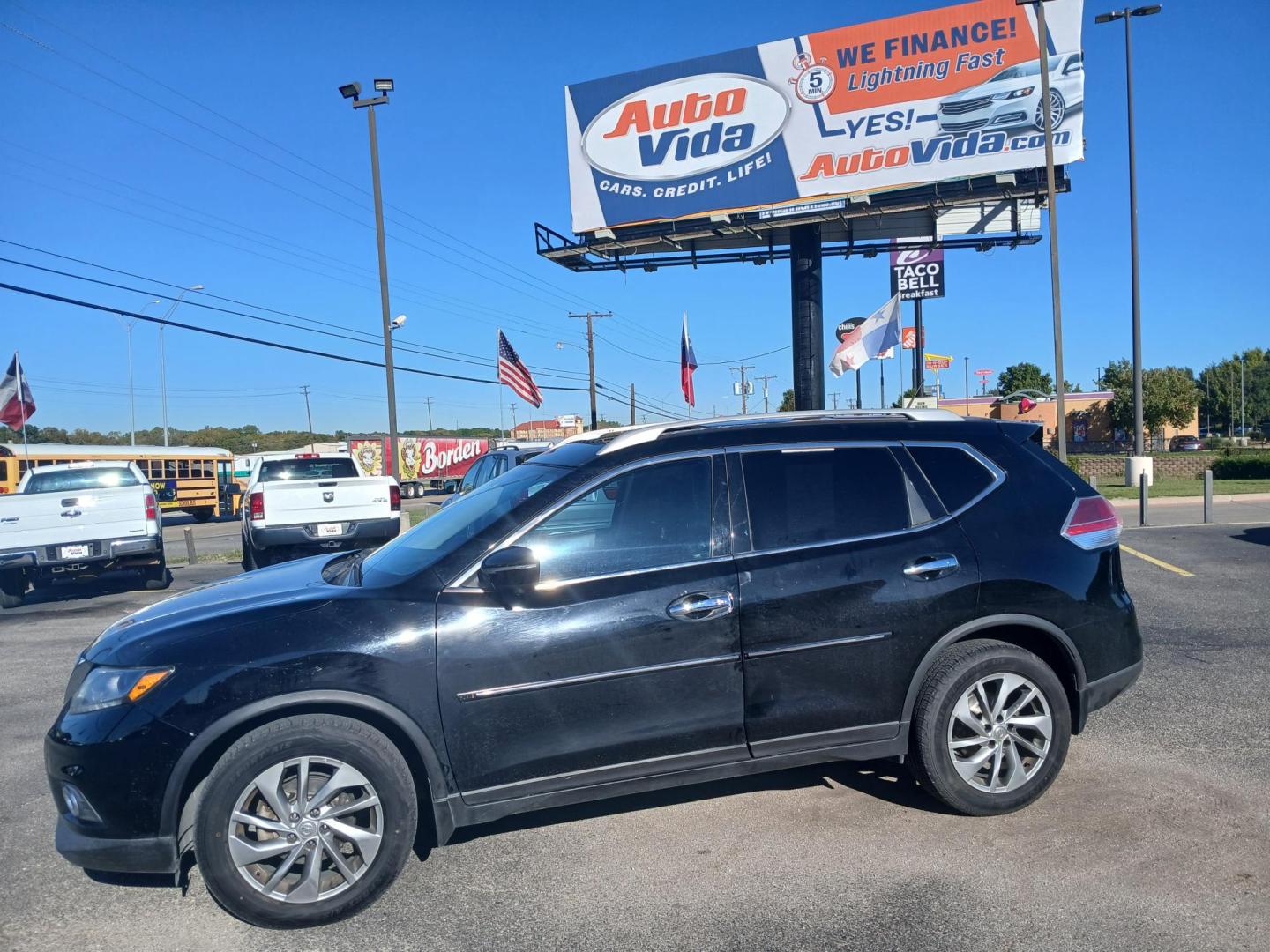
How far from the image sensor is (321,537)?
1202 cm

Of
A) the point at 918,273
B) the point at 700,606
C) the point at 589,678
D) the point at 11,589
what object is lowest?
the point at 11,589

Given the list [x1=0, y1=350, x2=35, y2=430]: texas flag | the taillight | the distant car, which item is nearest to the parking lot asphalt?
the taillight

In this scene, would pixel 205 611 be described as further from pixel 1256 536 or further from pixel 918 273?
pixel 918 273

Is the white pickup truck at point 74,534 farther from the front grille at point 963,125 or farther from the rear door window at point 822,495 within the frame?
the front grille at point 963,125

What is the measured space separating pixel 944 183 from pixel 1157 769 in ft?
68.0

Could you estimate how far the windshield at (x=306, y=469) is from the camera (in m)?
13.6

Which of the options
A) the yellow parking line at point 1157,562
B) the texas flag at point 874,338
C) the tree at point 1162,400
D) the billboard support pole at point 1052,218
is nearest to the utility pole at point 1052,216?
the billboard support pole at point 1052,218

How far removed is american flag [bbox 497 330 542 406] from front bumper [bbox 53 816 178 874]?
23.8m

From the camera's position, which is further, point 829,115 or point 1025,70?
point 829,115

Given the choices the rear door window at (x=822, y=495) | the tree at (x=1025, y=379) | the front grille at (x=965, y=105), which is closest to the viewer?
the rear door window at (x=822, y=495)

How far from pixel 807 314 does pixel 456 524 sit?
21875 millimetres

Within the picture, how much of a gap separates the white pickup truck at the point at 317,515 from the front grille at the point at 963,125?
675 inches

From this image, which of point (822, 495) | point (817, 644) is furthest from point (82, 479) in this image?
point (817, 644)

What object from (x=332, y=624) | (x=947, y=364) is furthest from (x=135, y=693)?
(x=947, y=364)
